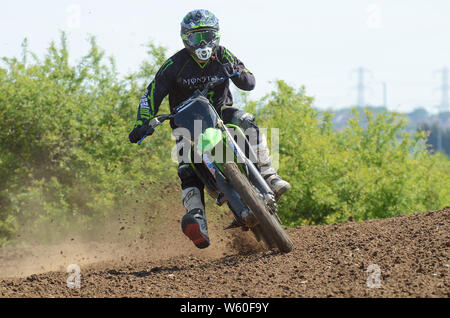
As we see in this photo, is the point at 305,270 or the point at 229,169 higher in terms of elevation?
the point at 229,169

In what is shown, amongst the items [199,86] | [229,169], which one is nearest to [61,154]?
[199,86]

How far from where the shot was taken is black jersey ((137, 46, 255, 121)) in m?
6.69

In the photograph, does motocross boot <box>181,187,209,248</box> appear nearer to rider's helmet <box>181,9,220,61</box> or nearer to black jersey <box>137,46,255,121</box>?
black jersey <box>137,46,255,121</box>

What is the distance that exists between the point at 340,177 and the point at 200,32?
6.30 metres

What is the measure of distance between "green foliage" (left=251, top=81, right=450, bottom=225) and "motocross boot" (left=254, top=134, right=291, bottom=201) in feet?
15.7

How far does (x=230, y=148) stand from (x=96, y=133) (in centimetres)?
728

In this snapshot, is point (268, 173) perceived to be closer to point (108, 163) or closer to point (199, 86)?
point (199, 86)

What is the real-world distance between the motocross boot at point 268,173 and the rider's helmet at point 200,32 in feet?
3.63

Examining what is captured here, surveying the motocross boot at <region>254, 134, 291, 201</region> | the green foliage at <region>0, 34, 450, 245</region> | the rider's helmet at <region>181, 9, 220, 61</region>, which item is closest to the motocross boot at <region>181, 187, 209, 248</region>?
the motocross boot at <region>254, 134, 291, 201</region>

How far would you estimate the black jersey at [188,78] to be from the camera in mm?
6688

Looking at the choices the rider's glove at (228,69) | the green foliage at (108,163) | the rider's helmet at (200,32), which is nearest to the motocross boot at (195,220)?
the rider's glove at (228,69)

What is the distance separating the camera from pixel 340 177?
1205 cm
